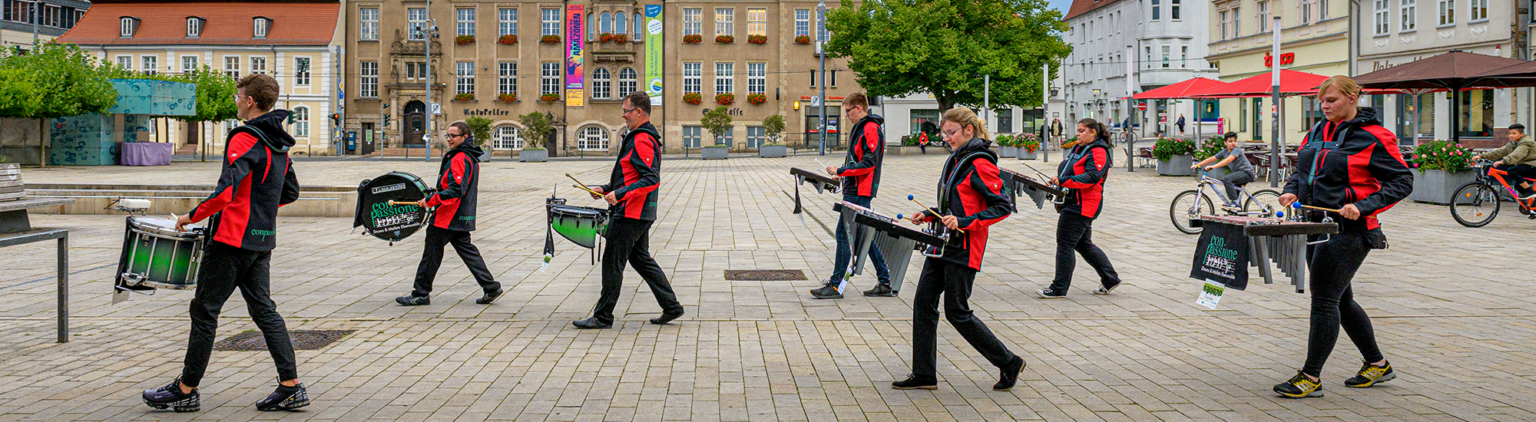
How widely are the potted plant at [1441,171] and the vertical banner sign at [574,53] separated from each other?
153ft

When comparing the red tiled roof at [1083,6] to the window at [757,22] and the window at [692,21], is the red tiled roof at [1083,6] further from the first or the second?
the window at [692,21]

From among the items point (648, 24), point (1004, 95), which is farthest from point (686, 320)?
point (648, 24)

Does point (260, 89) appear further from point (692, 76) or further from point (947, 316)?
point (692, 76)

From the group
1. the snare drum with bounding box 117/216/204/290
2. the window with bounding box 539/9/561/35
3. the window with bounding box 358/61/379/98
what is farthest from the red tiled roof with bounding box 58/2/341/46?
the snare drum with bounding box 117/216/204/290

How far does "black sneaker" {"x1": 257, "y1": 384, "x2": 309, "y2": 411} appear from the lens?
215 inches

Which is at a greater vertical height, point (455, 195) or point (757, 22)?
point (757, 22)

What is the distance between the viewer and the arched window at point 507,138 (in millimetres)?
64625

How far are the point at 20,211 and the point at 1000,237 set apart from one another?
10542 mm

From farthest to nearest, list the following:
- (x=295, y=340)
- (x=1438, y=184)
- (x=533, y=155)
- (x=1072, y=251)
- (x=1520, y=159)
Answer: (x=533, y=155), (x=1438, y=184), (x=1520, y=159), (x=1072, y=251), (x=295, y=340)

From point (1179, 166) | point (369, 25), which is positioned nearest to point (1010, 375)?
point (1179, 166)

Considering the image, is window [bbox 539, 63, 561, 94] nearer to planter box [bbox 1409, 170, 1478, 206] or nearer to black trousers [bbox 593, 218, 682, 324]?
planter box [bbox 1409, 170, 1478, 206]

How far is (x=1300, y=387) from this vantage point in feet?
19.1

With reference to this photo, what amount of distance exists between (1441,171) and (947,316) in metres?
17.2

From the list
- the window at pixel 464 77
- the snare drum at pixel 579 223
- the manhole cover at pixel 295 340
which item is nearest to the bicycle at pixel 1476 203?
the snare drum at pixel 579 223
